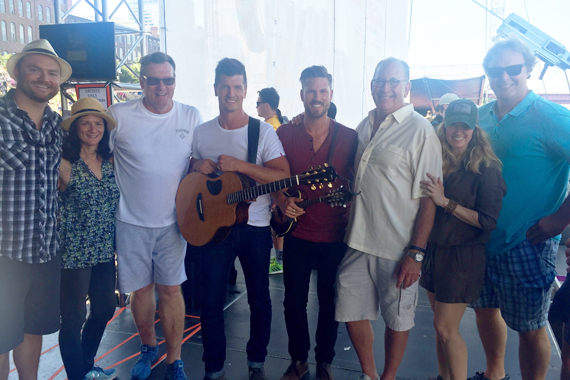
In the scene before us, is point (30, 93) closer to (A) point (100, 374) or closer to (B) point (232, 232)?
(B) point (232, 232)

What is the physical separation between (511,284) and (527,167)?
2.18 feet

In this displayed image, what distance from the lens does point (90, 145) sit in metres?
2.40

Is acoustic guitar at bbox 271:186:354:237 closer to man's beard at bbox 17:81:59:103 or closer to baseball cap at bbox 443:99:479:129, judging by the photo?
baseball cap at bbox 443:99:479:129

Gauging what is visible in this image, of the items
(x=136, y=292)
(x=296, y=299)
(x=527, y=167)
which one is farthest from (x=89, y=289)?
(x=527, y=167)

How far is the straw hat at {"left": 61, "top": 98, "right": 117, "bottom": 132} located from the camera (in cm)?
234

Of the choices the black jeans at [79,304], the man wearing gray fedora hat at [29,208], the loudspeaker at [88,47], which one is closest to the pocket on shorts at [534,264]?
the black jeans at [79,304]

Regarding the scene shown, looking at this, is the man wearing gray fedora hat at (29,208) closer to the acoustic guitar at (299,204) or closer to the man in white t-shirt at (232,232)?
the man in white t-shirt at (232,232)

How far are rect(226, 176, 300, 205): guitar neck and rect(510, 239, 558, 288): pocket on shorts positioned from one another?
1323mm

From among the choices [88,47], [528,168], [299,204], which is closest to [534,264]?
[528,168]

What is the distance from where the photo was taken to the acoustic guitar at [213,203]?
2.38m

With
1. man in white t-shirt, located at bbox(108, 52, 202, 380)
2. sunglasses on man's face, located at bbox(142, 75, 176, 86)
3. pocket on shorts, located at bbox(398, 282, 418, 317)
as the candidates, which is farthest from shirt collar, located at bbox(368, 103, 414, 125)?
sunglasses on man's face, located at bbox(142, 75, 176, 86)

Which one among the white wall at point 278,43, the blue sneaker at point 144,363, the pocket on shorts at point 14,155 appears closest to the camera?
the pocket on shorts at point 14,155

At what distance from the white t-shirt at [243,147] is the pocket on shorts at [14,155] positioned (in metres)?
0.98

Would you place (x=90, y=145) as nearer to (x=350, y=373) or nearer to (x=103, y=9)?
(x=350, y=373)
